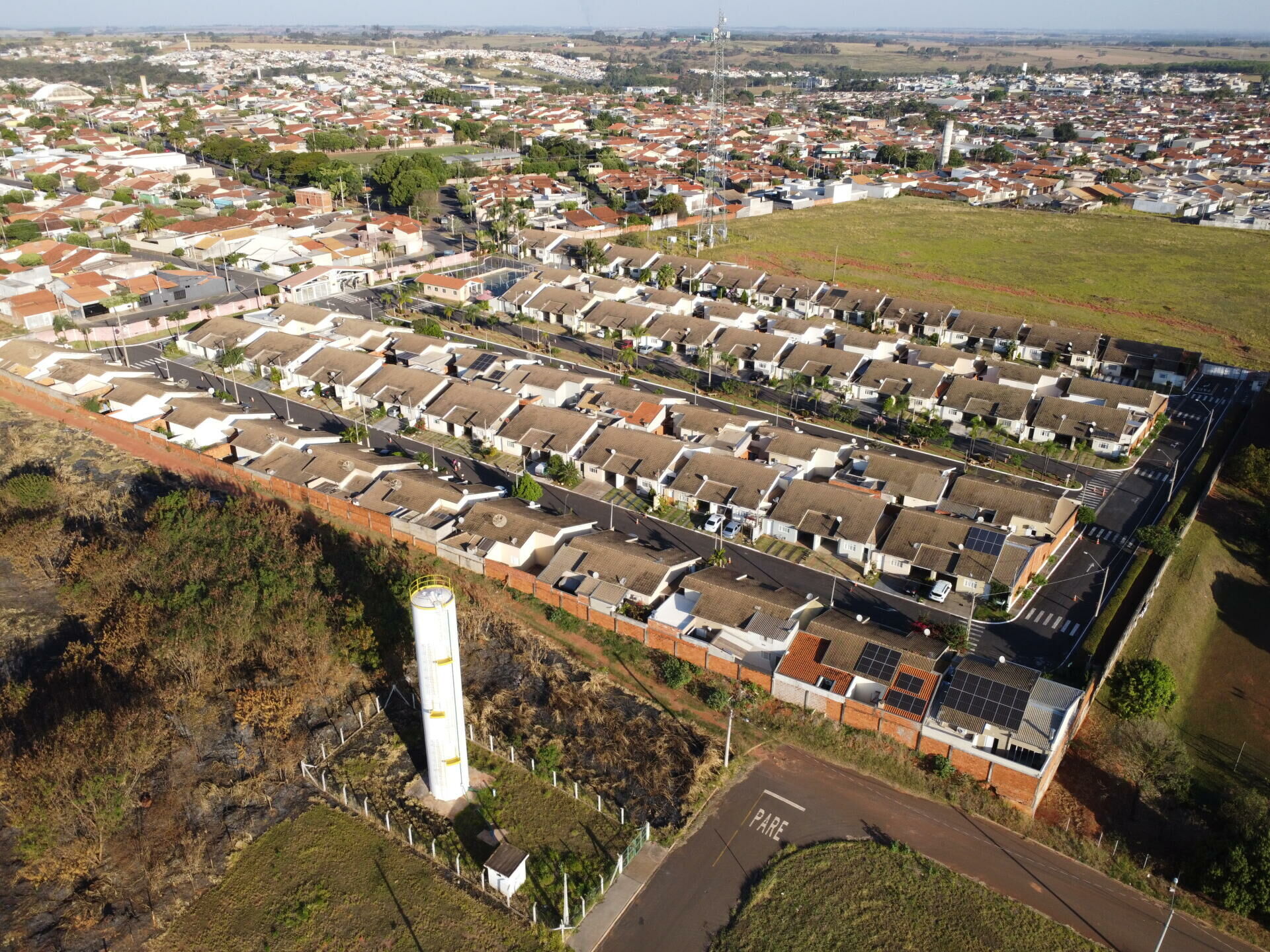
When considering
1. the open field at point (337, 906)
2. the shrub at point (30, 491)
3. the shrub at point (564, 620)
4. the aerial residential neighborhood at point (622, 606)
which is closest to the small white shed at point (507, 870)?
the aerial residential neighborhood at point (622, 606)

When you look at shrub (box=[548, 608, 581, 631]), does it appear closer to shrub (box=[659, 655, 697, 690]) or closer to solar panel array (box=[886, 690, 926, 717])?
shrub (box=[659, 655, 697, 690])

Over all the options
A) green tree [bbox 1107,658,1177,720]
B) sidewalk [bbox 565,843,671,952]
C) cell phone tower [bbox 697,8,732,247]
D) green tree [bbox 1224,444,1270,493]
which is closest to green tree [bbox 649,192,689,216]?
cell phone tower [bbox 697,8,732,247]

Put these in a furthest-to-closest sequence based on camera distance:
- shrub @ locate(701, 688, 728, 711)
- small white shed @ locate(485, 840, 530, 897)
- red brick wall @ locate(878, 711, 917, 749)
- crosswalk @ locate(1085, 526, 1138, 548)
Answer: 1. crosswalk @ locate(1085, 526, 1138, 548)
2. shrub @ locate(701, 688, 728, 711)
3. red brick wall @ locate(878, 711, 917, 749)
4. small white shed @ locate(485, 840, 530, 897)

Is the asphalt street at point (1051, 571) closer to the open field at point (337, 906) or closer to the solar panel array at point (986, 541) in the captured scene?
the solar panel array at point (986, 541)

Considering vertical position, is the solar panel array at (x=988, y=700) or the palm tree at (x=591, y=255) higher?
the palm tree at (x=591, y=255)

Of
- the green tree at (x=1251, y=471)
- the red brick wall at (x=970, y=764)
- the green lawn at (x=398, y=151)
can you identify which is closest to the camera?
the red brick wall at (x=970, y=764)

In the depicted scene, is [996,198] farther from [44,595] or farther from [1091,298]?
[44,595]
